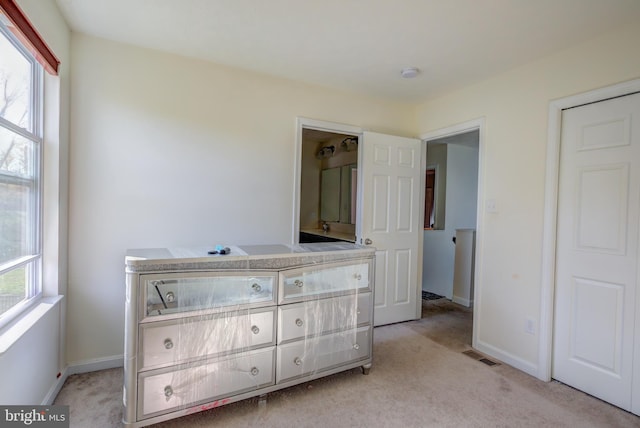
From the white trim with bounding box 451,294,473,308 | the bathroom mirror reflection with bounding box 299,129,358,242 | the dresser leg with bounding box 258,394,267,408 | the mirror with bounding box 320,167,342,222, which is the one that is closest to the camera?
the dresser leg with bounding box 258,394,267,408

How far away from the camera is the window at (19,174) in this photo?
1.57 m

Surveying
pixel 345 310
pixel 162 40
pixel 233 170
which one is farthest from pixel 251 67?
pixel 345 310

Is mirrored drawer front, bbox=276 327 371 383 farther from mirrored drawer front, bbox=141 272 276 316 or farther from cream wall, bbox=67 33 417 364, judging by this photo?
cream wall, bbox=67 33 417 364

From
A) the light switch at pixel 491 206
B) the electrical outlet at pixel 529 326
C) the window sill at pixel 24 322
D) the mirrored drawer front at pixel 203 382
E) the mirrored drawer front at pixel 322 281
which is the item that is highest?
the light switch at pixel 491 206

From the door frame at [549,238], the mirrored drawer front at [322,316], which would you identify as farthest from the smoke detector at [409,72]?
the mirrored drawer front at [322,316]

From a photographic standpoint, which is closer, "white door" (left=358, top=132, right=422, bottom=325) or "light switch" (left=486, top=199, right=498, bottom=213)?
"light switch" (left=486, top=199, right=498, bottom=213)

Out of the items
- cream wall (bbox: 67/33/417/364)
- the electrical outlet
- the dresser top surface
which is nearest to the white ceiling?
cream wall (bbox: 67/33/417/364)

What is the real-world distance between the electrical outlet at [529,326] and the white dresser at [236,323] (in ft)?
4.22

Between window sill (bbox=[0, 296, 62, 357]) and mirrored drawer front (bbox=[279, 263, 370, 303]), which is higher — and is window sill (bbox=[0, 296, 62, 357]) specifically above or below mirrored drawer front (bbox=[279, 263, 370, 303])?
below

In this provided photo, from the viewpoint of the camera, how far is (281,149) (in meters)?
2.98

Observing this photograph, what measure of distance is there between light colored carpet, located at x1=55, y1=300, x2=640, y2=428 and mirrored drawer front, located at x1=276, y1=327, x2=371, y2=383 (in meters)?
0.16

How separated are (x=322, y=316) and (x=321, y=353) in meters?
0.26

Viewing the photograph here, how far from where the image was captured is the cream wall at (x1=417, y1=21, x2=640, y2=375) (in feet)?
7.59

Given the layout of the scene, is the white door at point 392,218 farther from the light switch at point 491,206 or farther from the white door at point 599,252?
the white door at point 599,252
